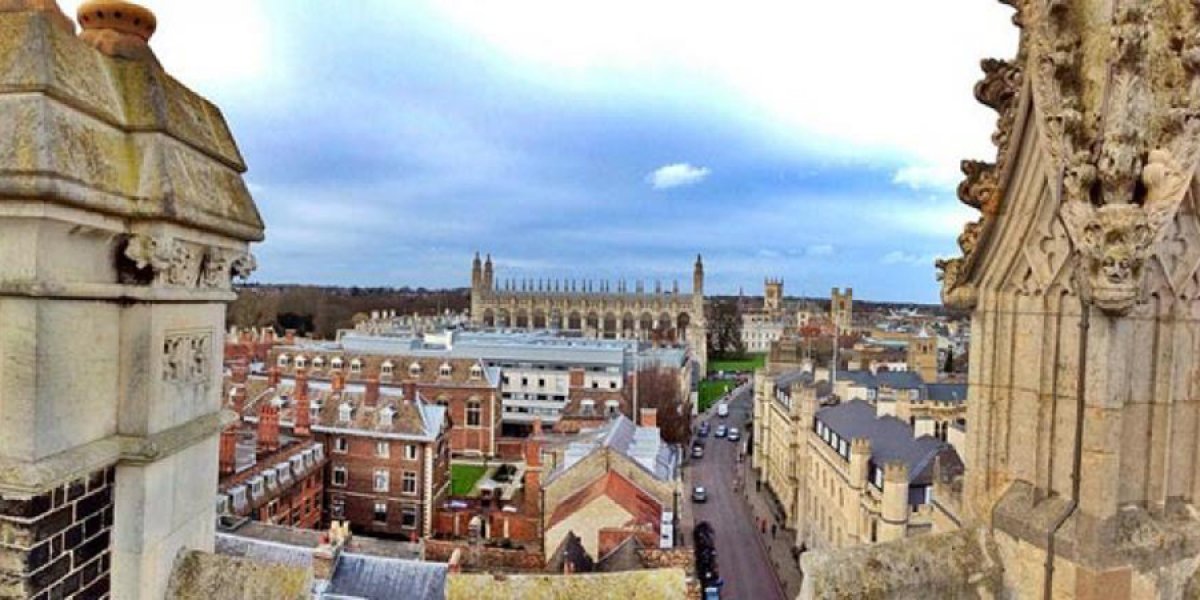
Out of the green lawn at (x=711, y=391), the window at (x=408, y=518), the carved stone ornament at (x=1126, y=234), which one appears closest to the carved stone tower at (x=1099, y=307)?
the carved stone ornament at (x=1126, y=234)

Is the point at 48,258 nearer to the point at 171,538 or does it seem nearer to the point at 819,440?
the point at 171,538

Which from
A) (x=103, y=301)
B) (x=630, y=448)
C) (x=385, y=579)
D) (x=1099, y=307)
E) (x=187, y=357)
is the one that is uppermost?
(x=1099, y=307)

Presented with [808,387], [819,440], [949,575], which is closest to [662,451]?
[819,440]

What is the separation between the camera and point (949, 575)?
3.69 m

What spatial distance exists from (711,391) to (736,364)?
118 ft

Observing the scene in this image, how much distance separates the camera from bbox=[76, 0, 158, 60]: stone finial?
339cm

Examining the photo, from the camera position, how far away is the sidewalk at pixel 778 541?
3071 cm

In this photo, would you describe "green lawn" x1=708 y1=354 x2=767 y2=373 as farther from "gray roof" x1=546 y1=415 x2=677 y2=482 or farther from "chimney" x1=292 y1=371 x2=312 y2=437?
"chimney" x1=292 y1=371 x2=312 y2=437

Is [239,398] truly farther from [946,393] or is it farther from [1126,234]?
[1126,234]

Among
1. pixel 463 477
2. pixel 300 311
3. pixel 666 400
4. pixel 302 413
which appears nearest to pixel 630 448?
pixel 302 413

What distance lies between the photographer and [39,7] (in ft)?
10.3

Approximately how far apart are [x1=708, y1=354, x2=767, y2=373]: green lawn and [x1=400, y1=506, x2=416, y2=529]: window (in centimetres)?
8424

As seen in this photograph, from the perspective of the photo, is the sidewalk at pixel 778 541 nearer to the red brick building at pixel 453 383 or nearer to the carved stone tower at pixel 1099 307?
the red brick building at pixel 453 383

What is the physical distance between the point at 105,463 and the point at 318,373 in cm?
5388
